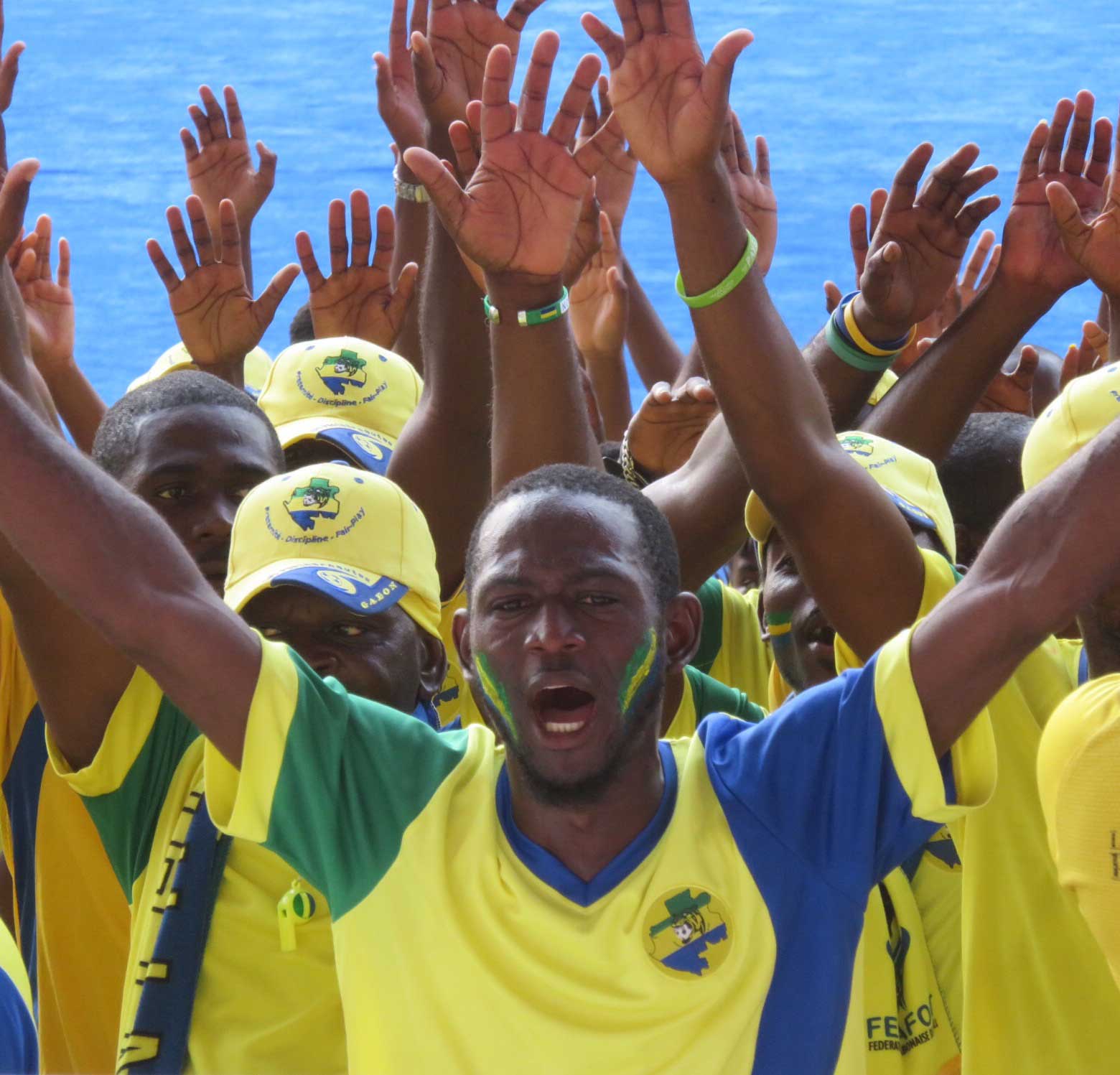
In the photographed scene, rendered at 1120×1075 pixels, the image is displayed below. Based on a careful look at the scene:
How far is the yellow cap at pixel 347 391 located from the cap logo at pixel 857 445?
0.86 meters

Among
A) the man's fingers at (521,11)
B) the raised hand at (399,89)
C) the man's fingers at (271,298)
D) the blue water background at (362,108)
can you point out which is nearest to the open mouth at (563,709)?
the man's fingers at (521,11)

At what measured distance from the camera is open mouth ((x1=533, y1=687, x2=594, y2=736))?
1774 millimetres

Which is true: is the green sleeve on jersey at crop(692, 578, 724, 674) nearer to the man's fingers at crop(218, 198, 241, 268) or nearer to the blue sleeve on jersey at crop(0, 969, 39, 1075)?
the man's fingers at crop(218, 198, 241, 268)

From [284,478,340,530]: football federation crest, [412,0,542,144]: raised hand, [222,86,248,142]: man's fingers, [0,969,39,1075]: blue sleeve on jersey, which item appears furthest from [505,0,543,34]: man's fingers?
[0,969,39,1075]: blue sleeve on jersey

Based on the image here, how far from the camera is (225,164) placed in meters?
3.68

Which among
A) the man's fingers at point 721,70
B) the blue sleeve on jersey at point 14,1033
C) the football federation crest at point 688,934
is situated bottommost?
A: the blue sleeve on jersey at point 14,1033

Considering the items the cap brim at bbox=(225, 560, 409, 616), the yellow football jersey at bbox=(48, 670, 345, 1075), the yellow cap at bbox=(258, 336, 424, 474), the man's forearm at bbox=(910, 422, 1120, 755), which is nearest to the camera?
the man's forearm at bbox=(910, 422, 1120, 755)

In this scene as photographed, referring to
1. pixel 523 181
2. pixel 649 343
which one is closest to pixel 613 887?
pixel 523 181

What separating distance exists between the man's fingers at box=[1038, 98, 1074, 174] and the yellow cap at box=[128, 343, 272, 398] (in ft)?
4.77

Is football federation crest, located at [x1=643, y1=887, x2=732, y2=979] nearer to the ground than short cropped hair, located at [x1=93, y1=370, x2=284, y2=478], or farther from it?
nearer to the ground

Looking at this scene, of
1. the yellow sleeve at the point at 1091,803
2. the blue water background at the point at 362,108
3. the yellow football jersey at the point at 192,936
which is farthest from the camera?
the blue water background at the point at 362,108

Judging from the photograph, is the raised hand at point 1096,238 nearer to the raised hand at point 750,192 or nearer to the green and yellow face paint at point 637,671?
the raised hand at point 750,192

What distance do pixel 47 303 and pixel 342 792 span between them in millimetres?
2257

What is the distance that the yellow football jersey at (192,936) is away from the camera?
1.87 m
